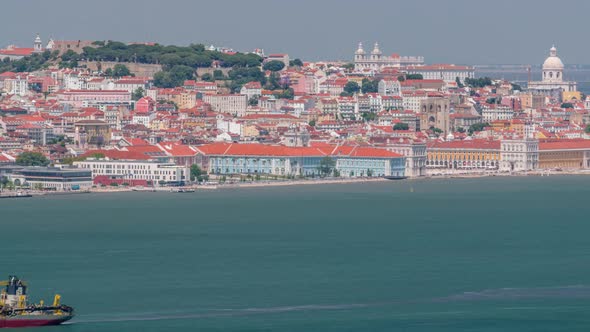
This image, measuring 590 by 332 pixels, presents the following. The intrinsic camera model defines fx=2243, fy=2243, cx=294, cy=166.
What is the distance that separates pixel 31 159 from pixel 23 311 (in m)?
22.4

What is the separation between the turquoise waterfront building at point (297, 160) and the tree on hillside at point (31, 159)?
417 cm

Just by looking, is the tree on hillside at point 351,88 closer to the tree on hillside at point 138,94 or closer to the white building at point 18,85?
the tree on hillside at point 138,94

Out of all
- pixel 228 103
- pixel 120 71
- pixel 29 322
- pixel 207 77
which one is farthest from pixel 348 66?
pixel 29 322

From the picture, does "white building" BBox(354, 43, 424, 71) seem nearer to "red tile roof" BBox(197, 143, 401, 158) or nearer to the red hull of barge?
"red tile roof" BBox(197, 143, 401, 158)

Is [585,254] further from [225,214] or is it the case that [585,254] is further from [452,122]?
[452,122]

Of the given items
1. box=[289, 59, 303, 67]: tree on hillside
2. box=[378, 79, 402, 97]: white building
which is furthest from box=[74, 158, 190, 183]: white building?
box=[289, 59, 303, 67]: tree on hillside

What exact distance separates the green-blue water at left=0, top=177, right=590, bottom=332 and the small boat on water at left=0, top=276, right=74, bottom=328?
19 cm

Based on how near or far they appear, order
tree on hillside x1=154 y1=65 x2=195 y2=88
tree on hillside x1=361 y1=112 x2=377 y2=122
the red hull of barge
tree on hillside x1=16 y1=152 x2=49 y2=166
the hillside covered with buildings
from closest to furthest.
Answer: the red hull of barge → tree on hillside x1=16 y1=152 x2=49 y2=166 → the hillside covered with buildings → tree on hillside x1=361 y1=112 x2=377 y2=122 → tree on hillside x1=154 y1=65 x2=195 y2=88

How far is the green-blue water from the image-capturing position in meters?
22.0

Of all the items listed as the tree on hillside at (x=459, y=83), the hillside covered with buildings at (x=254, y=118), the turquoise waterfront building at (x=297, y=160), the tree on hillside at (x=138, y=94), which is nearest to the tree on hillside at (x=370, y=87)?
the hillside covered with buildings at (x=254, y=118)

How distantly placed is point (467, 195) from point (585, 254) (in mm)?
12444

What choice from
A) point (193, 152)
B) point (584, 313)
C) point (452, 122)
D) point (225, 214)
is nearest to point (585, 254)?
point (584, 313)

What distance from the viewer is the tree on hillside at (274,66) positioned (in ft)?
209

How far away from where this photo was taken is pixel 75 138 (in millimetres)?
48000
